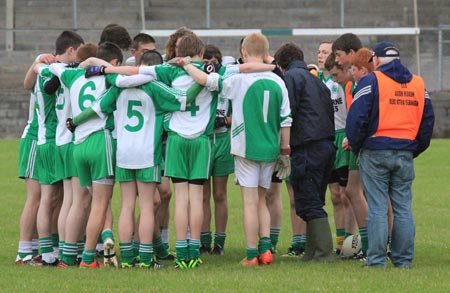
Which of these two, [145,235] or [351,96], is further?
[351,96]

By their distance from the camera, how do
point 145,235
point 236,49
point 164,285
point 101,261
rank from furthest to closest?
1. point 236,49
2. point 101,261
3. point 145,235
4. point 164,285

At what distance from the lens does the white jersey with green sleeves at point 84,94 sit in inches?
430

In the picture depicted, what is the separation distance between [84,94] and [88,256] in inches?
61.3

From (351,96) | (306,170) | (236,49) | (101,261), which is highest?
(236,49)

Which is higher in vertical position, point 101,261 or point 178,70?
point 178,70

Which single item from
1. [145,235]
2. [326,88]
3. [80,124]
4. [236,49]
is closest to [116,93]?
[80,124]

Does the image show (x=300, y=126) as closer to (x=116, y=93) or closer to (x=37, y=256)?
(x=116, y=93)

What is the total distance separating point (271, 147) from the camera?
1095 cm

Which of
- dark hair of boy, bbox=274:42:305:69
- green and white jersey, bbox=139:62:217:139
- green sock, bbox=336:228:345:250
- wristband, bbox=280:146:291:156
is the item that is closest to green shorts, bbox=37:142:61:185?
green and white jersey, bbox=139:62:217:139

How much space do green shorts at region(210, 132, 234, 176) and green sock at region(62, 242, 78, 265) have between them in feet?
5.75

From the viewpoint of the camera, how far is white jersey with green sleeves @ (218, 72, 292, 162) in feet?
35.9

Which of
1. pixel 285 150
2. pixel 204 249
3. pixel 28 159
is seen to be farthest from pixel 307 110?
pixel 28 159

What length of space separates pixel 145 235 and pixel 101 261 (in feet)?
3.48

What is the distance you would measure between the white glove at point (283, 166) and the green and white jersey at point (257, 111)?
0.21 feet
